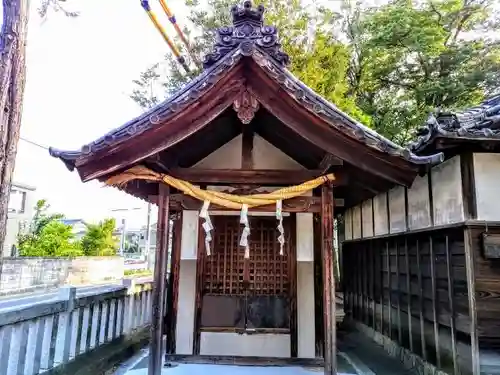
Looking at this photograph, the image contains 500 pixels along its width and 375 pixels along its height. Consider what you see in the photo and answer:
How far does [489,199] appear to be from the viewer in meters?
4.70

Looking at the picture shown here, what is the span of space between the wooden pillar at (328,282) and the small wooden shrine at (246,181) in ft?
0.04

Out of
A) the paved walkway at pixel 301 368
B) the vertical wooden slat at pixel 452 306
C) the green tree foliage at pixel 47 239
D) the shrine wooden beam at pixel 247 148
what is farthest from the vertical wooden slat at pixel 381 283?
the green tree foliage at pixel 47 239

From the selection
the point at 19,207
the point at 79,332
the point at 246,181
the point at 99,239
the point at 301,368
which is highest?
the point at 19,207

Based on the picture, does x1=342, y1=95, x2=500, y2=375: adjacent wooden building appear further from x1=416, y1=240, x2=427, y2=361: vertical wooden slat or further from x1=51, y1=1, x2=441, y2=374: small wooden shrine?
Result: x1=51, y1=1, x2=441, y2=374: small wooden shrine

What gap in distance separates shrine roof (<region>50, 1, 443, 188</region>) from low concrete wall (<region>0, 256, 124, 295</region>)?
1308cm

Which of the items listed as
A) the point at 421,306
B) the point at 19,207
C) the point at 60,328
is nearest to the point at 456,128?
the point at 421,306

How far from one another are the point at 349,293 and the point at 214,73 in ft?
28.5

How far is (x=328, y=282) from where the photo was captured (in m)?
4.62

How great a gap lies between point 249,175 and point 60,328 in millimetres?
3329

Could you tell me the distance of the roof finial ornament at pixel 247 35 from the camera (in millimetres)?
4776

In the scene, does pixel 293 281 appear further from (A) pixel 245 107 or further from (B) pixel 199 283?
(A) pixel 245 107

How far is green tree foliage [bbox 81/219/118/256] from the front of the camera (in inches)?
1017

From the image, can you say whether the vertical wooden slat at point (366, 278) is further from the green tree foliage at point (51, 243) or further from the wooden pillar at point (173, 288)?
the green tree foliage at point (51, 243)

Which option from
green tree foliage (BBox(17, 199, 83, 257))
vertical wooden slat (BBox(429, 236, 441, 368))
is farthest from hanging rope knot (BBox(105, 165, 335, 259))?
green tree foliage (BBox(17, 199, 83, 257))
